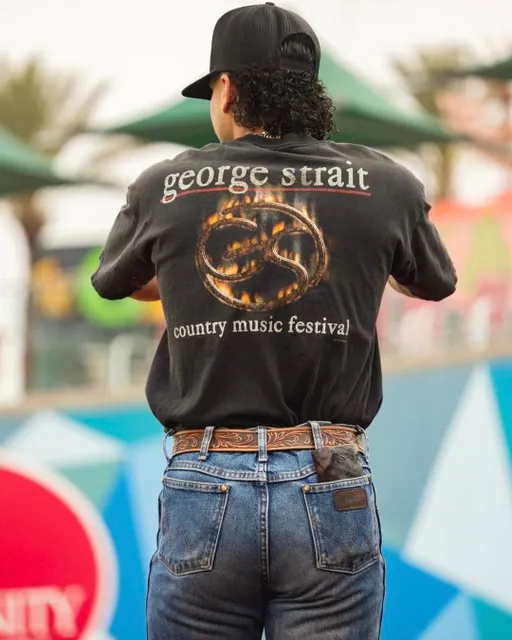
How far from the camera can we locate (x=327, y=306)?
1915 millimetres

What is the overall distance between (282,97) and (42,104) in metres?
15.4

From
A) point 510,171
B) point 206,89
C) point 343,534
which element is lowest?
point 343,534

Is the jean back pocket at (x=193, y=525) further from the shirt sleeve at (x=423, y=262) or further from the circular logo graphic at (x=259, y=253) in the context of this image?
the shirt sleeve at (x=423, y=262)

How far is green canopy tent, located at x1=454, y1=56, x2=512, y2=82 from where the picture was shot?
901cm

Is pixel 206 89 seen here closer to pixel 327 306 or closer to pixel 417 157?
pixel 327 306

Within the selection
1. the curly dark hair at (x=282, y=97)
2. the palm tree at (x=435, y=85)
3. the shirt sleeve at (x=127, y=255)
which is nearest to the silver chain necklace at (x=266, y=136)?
the curly dark hair at (x=282, y=97)

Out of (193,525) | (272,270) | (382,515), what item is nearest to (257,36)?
(272,270)

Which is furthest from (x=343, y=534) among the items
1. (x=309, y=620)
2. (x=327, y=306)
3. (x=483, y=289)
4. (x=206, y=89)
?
(x=483, y=289)

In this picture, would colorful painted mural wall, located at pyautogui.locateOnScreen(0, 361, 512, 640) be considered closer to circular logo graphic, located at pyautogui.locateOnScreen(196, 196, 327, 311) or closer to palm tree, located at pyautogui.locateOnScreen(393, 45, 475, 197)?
circular logo graphic, located at pyautogui.locateOnScreen(196, 196, 327, 311)

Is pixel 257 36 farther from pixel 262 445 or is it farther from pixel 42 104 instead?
pixel 42 104

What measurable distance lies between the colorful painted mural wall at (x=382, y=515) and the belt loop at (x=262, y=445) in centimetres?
212

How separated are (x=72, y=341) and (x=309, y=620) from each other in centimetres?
509

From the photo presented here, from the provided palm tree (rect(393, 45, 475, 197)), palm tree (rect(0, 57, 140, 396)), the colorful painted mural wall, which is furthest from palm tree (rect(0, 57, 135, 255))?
the colorful painted mural wall

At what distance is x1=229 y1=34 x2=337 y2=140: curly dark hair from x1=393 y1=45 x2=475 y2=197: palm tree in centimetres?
1655
